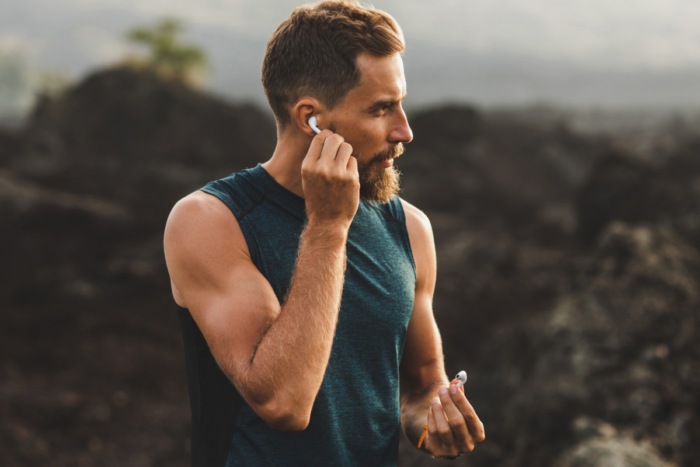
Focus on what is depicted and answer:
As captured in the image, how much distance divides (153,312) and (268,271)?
11071 millimetres

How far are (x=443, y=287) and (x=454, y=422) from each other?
11.7 m

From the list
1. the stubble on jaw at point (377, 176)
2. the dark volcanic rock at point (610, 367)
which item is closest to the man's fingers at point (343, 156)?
the stubble on jaw at point (377, 176)

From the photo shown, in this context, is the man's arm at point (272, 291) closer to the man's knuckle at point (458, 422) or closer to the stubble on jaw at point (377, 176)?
the stubble on jaw at point (377, 176)

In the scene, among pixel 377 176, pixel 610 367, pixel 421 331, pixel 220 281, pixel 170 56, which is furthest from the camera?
pixel 170 56

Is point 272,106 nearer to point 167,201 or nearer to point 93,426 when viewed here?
point 93,426

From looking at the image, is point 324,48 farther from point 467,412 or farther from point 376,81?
point 467,412

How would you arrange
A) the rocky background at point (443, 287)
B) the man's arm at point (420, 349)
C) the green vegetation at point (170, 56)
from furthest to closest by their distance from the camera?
1. the green vegetation at point (170, 56)
2. the rocky background at point (443, 287)
3. the man's arm at point (420, 349)

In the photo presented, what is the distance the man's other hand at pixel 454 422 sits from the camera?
6.73 ft

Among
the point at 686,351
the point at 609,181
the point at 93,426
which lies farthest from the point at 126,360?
the point at 609,181

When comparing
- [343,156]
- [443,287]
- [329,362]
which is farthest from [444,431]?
[443,287]

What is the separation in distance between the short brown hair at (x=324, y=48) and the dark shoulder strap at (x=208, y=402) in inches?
38.6

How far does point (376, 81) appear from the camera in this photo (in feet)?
7.54

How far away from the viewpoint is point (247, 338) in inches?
75.6

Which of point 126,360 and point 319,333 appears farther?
point 126,360
